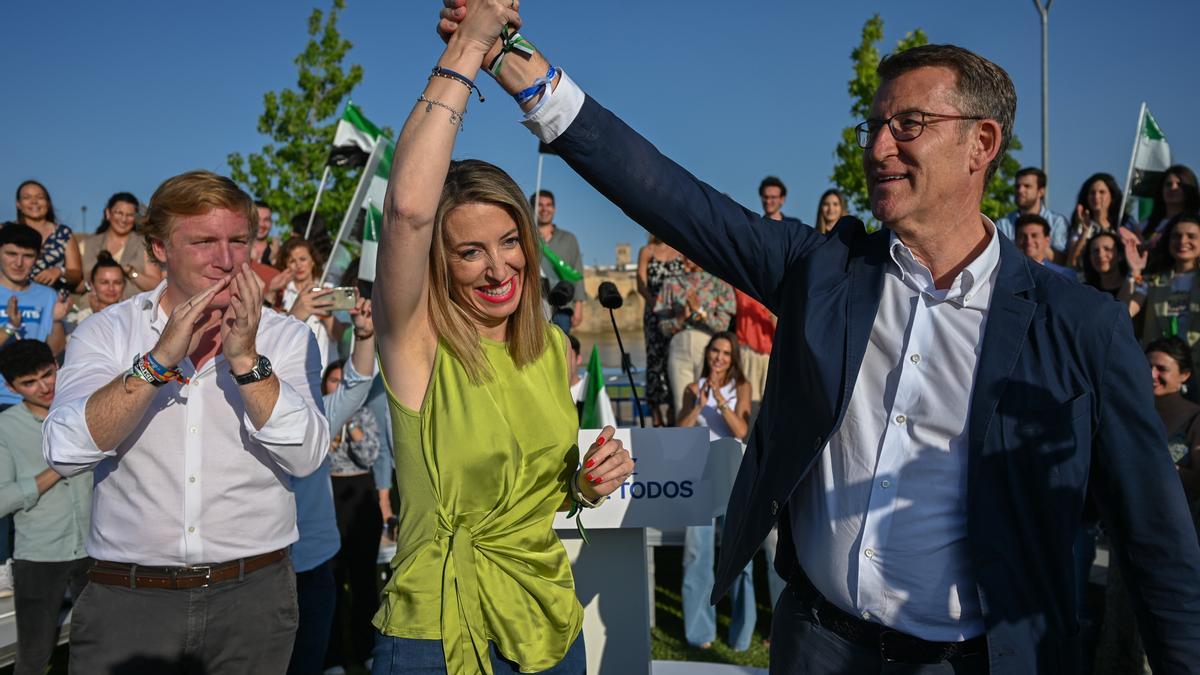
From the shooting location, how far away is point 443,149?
2010 millimetres

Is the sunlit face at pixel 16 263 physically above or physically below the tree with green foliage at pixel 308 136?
below

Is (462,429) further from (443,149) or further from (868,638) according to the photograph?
(868,638)

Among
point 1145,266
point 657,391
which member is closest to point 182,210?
point 657,391

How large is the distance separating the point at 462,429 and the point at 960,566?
1223mm

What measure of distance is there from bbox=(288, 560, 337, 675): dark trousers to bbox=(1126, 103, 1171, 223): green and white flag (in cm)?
771

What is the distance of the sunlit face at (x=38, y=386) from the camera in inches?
202

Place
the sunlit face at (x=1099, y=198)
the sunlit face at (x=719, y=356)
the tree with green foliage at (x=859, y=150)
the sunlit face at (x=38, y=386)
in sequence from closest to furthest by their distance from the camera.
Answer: the sunlit face at (x=38, y=386) < the sunlit face at (x=719, y=356) < the sunlit face at (x=1099, y=198) < the tree with green foliage at (x=859, y=150)

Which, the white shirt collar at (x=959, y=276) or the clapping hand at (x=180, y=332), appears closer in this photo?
the white shirt collar at (x=959, y=276)

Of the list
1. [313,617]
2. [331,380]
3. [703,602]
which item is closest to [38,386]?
[331,380]

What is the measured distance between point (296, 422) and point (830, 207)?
23.1 feet

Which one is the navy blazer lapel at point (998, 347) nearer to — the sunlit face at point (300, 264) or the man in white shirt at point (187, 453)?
the man in white shirt at point (187, 453)

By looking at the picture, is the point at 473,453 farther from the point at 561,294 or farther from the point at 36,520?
the point at 36,520

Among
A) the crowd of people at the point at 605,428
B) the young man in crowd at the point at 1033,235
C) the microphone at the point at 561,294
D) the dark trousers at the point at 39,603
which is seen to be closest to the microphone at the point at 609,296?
the microphone at the point at 561,294

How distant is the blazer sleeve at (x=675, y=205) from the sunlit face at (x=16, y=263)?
21.2ft
